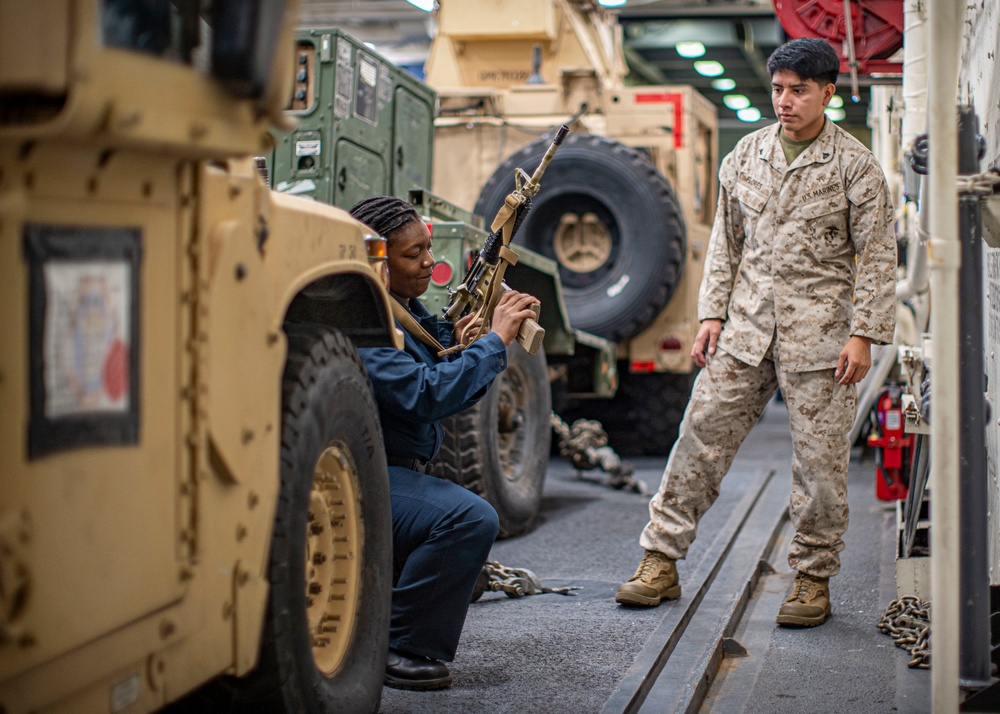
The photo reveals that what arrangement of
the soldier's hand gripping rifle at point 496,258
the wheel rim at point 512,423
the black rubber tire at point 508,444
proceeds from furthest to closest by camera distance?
the wheel rim at point 512,423 < the black rubber tire at point 508,444 < the soldier's hand gripping rifle at point 496,258

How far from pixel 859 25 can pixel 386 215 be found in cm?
337

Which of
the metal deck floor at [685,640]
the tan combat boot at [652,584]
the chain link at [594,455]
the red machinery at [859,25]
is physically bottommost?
the metal deck floor at [685,640]

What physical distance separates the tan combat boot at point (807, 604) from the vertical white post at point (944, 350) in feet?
5.80

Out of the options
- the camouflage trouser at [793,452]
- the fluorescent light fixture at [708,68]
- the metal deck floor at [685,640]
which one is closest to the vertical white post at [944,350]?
the metal deck floor at [685,640]

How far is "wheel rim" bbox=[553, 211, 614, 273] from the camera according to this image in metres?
8.05

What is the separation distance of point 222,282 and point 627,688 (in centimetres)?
177

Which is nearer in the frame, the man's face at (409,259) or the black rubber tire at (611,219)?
the man's face at (409,259)

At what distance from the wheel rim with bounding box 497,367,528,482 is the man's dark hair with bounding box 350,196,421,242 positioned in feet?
7.74

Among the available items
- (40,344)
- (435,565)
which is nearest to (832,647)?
(435,565)

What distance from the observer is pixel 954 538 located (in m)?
2.40

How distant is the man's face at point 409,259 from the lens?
3602 mm

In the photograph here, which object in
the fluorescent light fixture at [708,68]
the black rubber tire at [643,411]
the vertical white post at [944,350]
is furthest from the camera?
the fluorescent light fixture at [708,68]

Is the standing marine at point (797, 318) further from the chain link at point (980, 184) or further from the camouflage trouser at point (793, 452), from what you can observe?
the chain link at point (980, 184)

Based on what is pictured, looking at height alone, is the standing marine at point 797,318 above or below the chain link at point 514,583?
above
